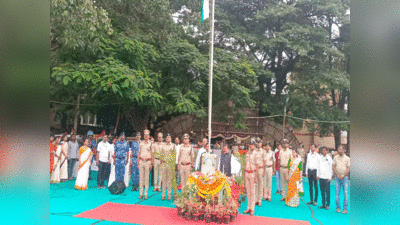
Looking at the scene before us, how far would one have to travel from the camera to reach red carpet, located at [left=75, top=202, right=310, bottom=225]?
21.6 ft

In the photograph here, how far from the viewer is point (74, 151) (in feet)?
36.7

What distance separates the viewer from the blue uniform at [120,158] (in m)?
9.33

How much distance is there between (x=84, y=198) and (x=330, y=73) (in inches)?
484

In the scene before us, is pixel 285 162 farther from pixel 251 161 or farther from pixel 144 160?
pixel 144 160

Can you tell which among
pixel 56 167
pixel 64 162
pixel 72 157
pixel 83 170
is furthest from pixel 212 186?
pixel 72 157

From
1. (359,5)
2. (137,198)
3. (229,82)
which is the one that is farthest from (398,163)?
(229,82)

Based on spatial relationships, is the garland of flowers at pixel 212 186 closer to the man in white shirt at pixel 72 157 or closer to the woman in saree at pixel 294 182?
the woman in saree at pixel 294 182

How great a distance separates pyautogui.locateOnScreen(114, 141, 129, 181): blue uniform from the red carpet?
184 centimetres

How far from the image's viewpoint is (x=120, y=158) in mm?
9422

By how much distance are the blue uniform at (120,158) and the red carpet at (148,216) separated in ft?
6.03

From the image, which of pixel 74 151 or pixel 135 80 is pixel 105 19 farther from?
pixel 74 151

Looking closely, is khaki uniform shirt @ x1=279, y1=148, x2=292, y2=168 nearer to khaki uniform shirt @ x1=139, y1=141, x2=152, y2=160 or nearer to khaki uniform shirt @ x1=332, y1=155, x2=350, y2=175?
khaki uniform shirt @ x1=332, y1=155, x2=350, y2=175

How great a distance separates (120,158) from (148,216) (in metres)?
2.90

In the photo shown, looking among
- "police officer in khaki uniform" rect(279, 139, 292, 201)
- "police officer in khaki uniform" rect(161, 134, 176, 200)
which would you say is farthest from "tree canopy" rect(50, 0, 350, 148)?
"police officer in khaki uniform" rect(279, 139, 292, 201)
